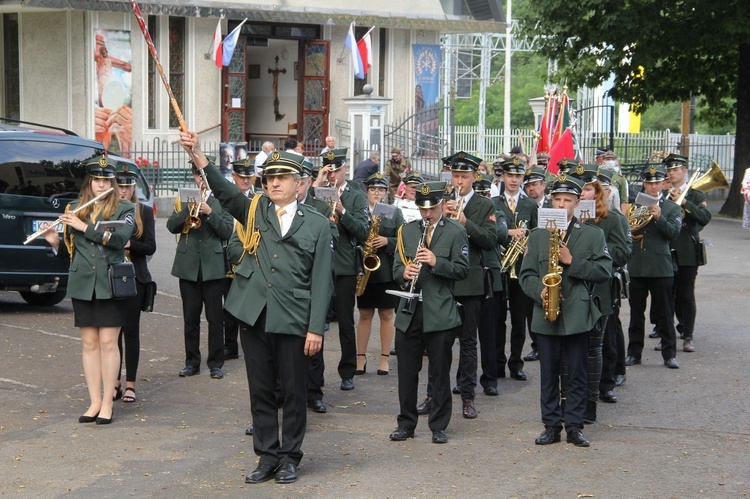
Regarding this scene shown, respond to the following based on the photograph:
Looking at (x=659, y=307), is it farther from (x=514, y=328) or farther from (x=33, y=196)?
(x=33, y=196)

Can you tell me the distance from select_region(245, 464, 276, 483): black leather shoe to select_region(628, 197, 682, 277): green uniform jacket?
531 cm

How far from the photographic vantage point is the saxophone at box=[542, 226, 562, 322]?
844 cm

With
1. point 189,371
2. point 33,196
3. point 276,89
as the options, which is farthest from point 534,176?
point 276,89

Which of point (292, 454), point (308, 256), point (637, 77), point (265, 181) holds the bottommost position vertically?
point (292, 454)

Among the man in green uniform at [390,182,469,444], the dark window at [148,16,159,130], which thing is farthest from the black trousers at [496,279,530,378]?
the dark window at [148,16,159,130]

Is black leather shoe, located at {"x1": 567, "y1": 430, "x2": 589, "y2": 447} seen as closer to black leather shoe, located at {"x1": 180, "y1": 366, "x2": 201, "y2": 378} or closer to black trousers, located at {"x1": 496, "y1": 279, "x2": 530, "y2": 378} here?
black trousers, located at {"x1": 496, "y1": 279, "x2": 530, "y2": 378}

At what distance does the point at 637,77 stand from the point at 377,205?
65.1 feet

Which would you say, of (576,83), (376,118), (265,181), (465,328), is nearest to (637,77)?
(576,83)


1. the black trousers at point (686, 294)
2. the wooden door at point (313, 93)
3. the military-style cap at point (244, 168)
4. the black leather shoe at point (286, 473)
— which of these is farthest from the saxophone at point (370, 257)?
the wooden door at point (313, 93)

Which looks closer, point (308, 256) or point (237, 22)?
point (308, 256)

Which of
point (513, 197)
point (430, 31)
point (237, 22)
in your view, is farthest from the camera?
point (430, 31)

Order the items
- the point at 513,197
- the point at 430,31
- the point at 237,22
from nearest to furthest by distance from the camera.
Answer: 1. the point at 513,197
2. the point at 237,22
3. the point at 430,31

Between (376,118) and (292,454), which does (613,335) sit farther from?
(376,118)

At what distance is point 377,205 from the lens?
35.8 feet
